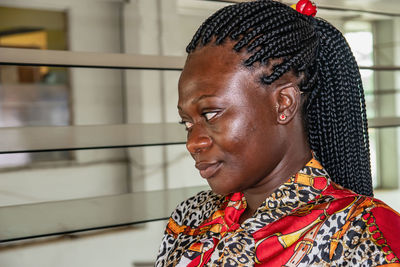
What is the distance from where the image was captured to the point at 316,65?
39.2 inches

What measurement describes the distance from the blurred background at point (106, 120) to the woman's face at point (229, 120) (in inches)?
18.7

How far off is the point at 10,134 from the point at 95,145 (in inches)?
8.3

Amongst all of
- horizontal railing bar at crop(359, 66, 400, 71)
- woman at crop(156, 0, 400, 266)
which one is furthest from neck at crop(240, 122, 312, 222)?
horizontal railing bar at crop(359, 66, 400, 71)

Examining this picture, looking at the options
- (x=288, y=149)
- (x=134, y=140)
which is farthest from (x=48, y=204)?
(x=288, y=149)

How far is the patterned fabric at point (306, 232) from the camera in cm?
81

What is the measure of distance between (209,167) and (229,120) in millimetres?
93

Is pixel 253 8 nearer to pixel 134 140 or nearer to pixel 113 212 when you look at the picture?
pixel 134 140

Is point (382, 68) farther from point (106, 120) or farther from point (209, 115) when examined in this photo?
point (209, 115)

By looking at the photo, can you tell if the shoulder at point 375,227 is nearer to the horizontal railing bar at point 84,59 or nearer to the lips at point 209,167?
the lips at point 209,167

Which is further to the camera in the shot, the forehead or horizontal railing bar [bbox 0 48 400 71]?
horizontal railing bar [bbox 0 48 400 71]

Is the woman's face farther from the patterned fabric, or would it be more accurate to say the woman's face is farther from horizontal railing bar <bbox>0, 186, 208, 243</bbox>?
horizontal railing bar <bbox>0, 186, 208, 243</bbox>

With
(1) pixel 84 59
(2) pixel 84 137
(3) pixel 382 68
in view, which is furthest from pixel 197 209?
(3) pixel 382 68

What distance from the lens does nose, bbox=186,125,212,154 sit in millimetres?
898

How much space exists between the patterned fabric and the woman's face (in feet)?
0.25
